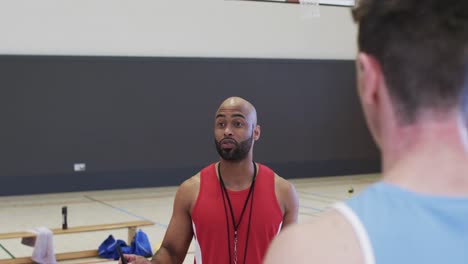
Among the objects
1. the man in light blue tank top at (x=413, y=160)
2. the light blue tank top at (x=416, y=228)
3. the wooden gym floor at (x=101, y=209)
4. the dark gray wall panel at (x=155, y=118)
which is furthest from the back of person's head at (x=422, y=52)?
the dark gray wall panel at (x=155, y=118)

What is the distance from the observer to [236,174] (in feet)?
11.8

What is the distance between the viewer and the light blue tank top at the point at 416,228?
0.99 metres

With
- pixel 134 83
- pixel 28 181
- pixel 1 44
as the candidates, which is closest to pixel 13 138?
pixel 28 181

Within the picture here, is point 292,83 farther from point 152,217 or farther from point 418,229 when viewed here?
point 418,229

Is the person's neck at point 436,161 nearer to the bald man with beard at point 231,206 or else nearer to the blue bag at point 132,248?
the bald man with beard at point 231,206

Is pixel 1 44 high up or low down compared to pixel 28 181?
up

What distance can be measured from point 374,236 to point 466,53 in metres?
0.30

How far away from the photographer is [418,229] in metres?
0.99

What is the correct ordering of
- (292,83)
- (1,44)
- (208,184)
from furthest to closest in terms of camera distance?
(292,83), (1,44), (208,184)

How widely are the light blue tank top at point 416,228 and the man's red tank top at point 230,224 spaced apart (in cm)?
244

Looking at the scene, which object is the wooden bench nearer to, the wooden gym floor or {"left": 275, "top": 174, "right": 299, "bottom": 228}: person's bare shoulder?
the wooden gym floor

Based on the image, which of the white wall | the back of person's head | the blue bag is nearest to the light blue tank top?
the back of person's head

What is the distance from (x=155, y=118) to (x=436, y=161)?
39.1 feet

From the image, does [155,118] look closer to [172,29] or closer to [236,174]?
[172,29]
